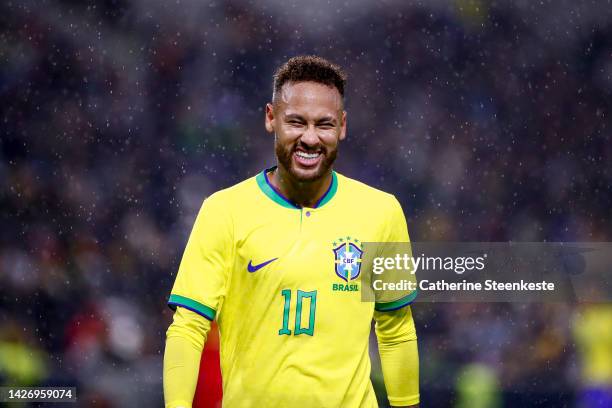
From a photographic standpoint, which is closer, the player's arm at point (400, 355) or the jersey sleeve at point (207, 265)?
the jersey sleeve at point (207, 265)

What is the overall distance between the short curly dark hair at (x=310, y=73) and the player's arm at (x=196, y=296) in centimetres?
48

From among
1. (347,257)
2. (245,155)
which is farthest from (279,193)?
(245,155)

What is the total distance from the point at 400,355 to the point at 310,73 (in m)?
1.06

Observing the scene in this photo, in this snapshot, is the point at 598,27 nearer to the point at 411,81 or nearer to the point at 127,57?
the point at 411,81

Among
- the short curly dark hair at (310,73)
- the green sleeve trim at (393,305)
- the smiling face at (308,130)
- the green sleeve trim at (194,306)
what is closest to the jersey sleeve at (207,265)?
the green sleeve trim at (194,306)

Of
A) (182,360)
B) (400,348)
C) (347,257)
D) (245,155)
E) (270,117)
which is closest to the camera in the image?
(182,360)

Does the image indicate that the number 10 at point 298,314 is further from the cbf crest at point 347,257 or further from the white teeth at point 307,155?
the white teeth at point 307,155

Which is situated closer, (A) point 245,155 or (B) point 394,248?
(B) point 394,248

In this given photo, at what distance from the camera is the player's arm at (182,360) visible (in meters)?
2.96

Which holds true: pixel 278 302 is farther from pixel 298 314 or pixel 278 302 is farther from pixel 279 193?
pixel 279 193

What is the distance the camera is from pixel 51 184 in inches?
278

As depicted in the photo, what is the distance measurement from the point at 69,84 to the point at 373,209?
14.3ft

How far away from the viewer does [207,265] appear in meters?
3.08

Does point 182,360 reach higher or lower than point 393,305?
lower
